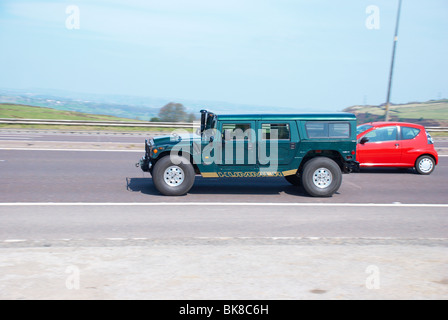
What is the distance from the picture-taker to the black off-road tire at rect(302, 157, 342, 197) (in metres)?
10.2

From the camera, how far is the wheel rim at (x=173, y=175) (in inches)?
394

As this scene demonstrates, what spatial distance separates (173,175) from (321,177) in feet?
10.7

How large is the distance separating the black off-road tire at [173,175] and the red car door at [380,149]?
5846 mm

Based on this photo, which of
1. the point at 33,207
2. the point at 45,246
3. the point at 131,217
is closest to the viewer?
the point at 45,246

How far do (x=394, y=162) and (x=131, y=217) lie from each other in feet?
28.6

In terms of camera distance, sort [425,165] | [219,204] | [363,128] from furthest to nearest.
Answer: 1. [363,128]
2. [425,165]
3. [219,204]

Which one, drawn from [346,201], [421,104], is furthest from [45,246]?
[421,104]

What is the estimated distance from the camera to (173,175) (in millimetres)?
10023

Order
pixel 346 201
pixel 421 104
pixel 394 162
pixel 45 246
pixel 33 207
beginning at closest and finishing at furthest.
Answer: pixel 45 246 → pixel 33 207 → pixel 346 201 → pixel 394 162 → pixel 421 104

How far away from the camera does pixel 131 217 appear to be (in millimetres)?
8141

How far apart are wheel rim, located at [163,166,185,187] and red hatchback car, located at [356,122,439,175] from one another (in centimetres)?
594

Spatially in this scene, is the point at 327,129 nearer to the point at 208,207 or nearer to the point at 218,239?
the point at 208,207

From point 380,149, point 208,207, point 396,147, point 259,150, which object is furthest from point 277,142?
point 396,147
